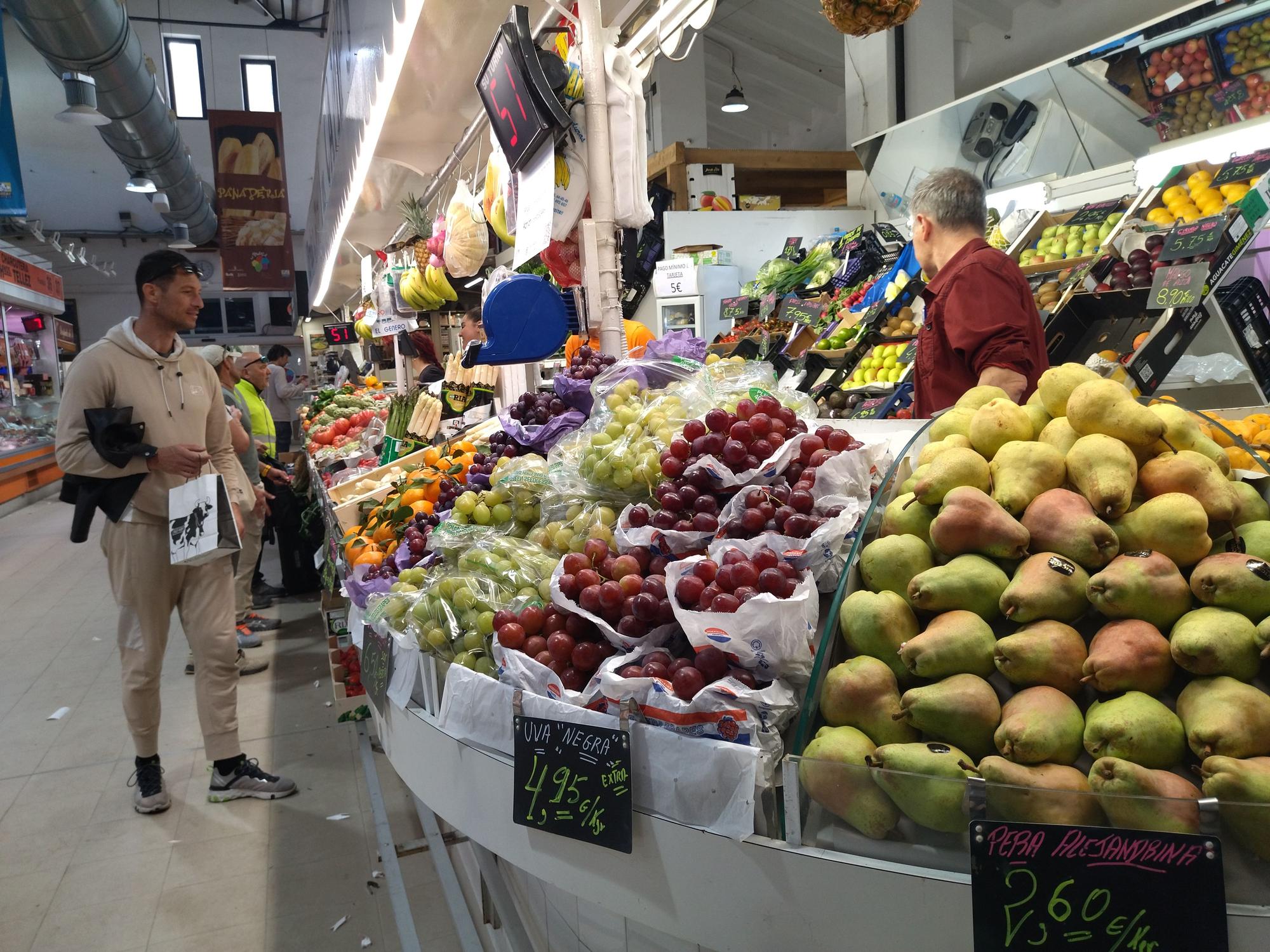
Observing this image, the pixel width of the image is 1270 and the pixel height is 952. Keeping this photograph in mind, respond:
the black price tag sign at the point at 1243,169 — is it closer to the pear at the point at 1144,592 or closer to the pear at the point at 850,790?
the pear at the point at 1144,592

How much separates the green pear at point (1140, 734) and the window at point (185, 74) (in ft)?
77.6

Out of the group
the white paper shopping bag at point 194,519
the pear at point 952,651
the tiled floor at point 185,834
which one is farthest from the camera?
the white paper shopping bag at point 194,519

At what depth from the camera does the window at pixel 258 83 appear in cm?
2083

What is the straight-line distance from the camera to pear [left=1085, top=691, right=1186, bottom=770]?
0.90 meters

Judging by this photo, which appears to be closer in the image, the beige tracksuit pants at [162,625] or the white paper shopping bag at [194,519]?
the white paper shopping bag at [194,519]

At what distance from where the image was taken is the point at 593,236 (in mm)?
2895

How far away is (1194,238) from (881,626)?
3.28 m

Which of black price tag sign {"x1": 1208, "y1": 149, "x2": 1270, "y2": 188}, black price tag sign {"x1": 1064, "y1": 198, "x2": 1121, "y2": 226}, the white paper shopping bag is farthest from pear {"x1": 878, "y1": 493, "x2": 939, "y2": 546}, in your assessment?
black price tag sign {"x1": 1064, "y1": 198, "x2": 1121, "y2": 226}

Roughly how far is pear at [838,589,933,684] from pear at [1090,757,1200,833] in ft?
0.84

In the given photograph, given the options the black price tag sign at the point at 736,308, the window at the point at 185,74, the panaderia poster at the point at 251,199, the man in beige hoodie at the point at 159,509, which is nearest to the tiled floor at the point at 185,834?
the man in beige hoodie at the point at 159,509

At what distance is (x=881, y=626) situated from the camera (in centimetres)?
109

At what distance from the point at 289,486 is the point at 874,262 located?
450cm

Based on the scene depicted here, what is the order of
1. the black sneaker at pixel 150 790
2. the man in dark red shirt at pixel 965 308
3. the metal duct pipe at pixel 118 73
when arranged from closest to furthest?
the man in dark red shirt at pixel 965 308 → the black sneaker at pixel 150 790 → the metal duct pipe at pixel 118 73

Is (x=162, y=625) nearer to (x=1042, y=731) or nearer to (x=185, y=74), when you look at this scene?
(x=1042, y=731)
